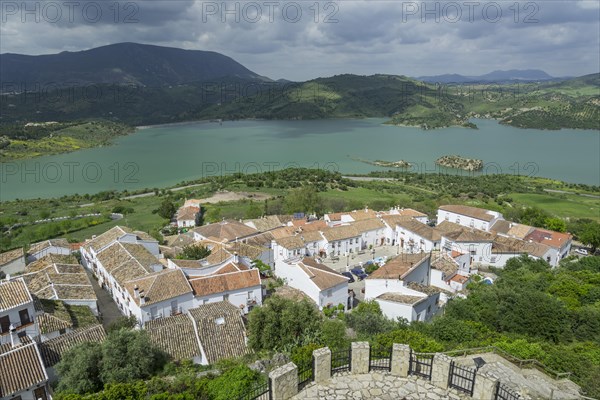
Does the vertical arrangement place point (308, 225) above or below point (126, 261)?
below

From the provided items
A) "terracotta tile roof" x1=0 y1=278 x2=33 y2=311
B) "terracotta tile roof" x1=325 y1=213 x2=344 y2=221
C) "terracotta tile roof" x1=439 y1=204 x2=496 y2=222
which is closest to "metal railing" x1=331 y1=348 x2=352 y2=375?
"terracotta tile roof" x1=0 y1=278 x2=33 y2=311

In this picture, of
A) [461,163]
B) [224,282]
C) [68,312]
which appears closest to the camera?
[68,312]

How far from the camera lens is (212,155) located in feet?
372

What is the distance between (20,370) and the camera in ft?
46.9

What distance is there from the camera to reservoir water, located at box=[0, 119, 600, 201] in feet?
290

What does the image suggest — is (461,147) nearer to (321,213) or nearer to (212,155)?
(212,155)

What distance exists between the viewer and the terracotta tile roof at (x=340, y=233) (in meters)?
37.4

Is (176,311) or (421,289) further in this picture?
(421,289)

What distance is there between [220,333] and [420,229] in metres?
25.8

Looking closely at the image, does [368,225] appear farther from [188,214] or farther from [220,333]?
[220,333]

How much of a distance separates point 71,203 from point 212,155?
5032 cm

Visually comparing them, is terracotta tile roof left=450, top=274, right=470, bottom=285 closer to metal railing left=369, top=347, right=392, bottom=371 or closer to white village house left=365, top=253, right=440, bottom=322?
white village house left=365, top=253, right=440, bottom=322

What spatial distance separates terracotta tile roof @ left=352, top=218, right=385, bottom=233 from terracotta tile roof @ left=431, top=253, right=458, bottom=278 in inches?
384

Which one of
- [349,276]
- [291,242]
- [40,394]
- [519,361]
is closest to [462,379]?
[519,361]
